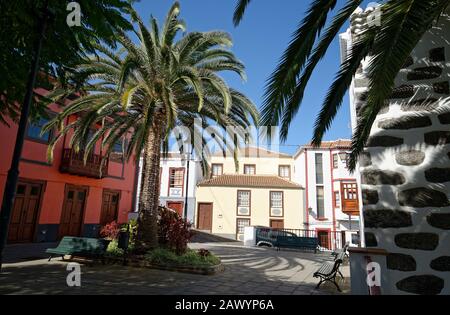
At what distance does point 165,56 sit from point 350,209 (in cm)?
1712

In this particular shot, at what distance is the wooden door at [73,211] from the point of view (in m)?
16.4

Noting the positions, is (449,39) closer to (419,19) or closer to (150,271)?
(419,19)

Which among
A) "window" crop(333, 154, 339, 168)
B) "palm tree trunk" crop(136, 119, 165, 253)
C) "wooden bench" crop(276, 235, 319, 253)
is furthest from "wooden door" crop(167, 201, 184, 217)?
"palm tree trunk" crop(136, 119, 165, 253)

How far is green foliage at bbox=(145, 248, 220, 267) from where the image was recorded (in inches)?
346

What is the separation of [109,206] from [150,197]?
37.7 ft

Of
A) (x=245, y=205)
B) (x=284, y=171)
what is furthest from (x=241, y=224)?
(x=284, y=171)

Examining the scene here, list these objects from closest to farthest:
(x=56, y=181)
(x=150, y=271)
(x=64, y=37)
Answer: (x=64, y=37)
(x=150, y=271)
(x=56, y=181)

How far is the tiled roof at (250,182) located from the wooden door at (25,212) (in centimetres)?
1570

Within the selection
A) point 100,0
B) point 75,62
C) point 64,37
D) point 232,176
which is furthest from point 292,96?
point 232,176

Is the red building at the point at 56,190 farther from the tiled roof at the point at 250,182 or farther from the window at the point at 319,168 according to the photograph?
the window at the point at 319,168

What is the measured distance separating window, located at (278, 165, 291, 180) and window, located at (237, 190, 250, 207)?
19.4ft

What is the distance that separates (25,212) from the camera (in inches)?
565

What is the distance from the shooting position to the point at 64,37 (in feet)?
15.6

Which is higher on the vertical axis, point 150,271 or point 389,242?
point 389,242
